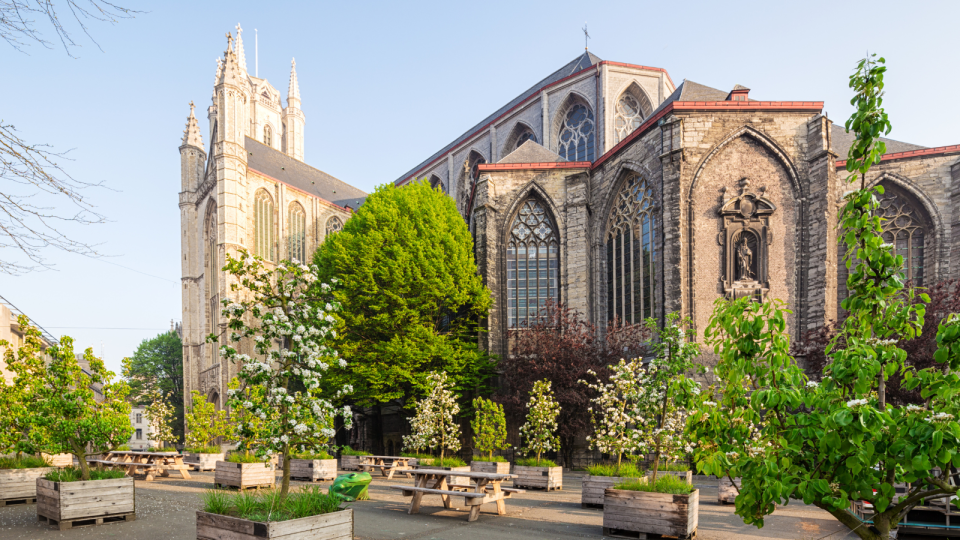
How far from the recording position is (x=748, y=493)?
3.25 metres

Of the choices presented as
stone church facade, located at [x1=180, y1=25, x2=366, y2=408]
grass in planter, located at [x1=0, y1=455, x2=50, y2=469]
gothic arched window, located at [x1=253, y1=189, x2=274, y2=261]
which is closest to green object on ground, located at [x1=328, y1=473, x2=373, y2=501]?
grass in planter, located at [x1=0, y1=455, x2=50, y2=469]

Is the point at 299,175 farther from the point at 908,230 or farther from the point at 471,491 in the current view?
the point at 471,491

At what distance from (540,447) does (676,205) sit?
9726mm

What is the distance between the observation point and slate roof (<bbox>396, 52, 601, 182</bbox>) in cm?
3684

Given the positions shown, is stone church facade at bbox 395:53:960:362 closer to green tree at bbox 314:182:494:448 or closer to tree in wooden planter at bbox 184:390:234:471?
green tree at bbox 314:182:494:448

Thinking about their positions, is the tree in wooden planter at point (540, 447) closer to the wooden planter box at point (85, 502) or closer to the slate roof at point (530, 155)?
the wooden planter box at point (85, 502)

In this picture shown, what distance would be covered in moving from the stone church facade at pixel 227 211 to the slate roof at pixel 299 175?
0.41 feet

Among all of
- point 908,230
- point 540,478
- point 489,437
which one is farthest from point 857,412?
point 908,230

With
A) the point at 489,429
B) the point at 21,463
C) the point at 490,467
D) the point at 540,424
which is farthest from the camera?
the point at 489,429

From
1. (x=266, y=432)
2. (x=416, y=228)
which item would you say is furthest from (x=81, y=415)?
(x=416, y=228)

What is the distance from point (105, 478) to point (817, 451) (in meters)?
9.70

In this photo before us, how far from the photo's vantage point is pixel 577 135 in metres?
33.7

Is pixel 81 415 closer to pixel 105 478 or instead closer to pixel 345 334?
pixel 105 478

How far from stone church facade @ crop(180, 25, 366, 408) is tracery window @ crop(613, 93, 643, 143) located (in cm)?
2080
